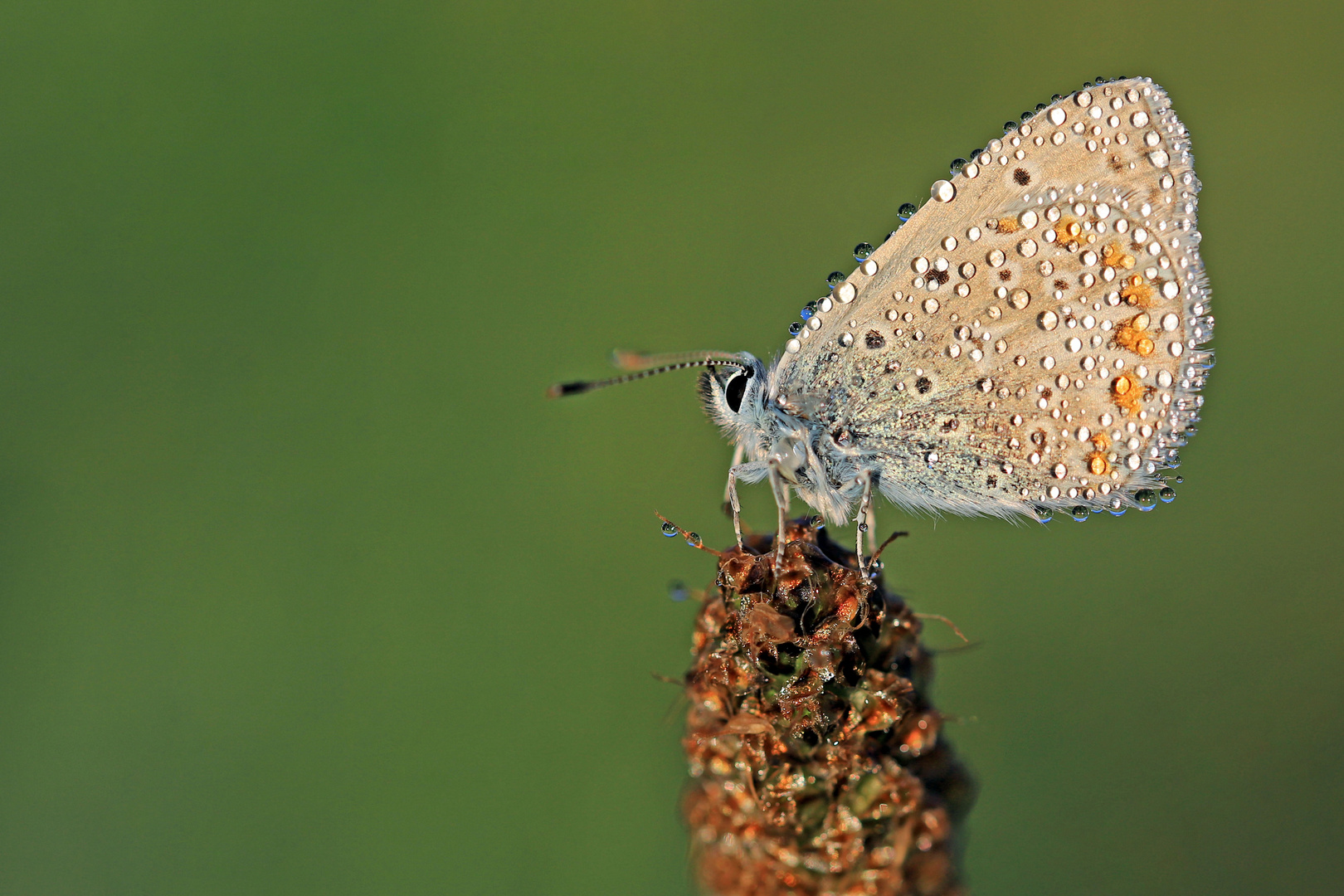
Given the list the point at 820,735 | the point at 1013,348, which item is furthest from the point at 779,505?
the point at 1013,348

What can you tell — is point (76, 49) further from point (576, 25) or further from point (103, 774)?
point (103, 774)

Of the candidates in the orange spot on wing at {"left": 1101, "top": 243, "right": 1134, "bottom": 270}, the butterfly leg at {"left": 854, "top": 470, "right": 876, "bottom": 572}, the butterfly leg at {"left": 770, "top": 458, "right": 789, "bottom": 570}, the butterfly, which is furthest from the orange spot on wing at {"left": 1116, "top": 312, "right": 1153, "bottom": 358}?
the butterfly leg at {"left": 770, "top": 458, "right": 789, "bottom": 570}

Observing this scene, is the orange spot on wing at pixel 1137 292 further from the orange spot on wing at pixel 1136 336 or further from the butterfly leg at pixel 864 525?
the butterfly leg at pixel 864 525

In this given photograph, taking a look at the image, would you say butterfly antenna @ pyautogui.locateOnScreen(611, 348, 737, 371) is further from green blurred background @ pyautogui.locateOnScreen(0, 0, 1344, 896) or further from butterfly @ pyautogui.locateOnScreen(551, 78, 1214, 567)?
green blurred background @ pyautogui.locateOnScreen(0, 0, 1344, 896)

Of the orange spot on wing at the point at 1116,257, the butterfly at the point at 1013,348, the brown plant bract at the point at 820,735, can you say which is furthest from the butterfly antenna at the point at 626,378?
the orange spot on wing at the point at 1116,257

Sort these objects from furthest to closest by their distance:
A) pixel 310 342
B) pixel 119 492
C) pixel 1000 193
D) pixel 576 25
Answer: pixel 576 25, pixel 310 342, pixel 119 492, pixel 1000 193

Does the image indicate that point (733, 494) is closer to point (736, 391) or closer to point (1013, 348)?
point (736, 391)

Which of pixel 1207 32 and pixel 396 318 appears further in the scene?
pixel 1207 32

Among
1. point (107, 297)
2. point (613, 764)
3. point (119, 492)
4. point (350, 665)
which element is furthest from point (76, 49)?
point (613, 764)
